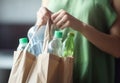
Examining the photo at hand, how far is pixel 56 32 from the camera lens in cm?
120

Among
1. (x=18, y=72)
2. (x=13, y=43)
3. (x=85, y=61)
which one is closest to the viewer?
(x=18, y=72)

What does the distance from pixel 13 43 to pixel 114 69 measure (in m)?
0.96

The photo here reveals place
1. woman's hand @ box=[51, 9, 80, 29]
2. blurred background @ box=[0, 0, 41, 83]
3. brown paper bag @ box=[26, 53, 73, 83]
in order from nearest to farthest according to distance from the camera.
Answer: brown paper bag @ box=[26, 53, 73, 83] < woman's hand @ box=[51, 9, 80, 29] < blurred background @ box=[0, 0, 41, 83]

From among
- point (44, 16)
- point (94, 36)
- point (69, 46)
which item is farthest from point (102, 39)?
point (44, 16)

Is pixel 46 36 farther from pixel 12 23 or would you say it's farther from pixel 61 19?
pixel 12 23

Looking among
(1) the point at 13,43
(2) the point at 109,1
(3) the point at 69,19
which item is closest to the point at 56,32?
(3) the point at 69,19

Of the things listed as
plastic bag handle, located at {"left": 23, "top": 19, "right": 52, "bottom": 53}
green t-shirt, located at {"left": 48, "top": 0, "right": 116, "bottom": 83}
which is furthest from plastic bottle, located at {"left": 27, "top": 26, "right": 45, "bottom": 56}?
green t-shirt, located at {"left": 48, "top": 0, "right": 116, "bottom": 83}

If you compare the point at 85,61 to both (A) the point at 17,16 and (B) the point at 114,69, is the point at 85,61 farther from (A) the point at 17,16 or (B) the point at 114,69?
(A) the point at 17,16

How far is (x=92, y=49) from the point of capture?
1308 mm

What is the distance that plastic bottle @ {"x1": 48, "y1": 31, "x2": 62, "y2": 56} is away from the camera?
3.82 ft

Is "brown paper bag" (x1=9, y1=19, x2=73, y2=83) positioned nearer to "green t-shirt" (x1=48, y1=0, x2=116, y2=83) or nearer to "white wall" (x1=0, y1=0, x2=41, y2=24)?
"green t-shirt" (x1=48, y1=0, x2=116, y2=83)

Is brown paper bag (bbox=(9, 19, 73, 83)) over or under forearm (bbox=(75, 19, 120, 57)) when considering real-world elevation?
under

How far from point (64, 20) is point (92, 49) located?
0.70ft

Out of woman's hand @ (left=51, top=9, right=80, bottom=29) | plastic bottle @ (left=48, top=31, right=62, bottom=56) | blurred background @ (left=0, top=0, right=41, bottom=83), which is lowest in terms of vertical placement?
plastic bottle @ (left=48, top=31, right=62, bottom=56)
